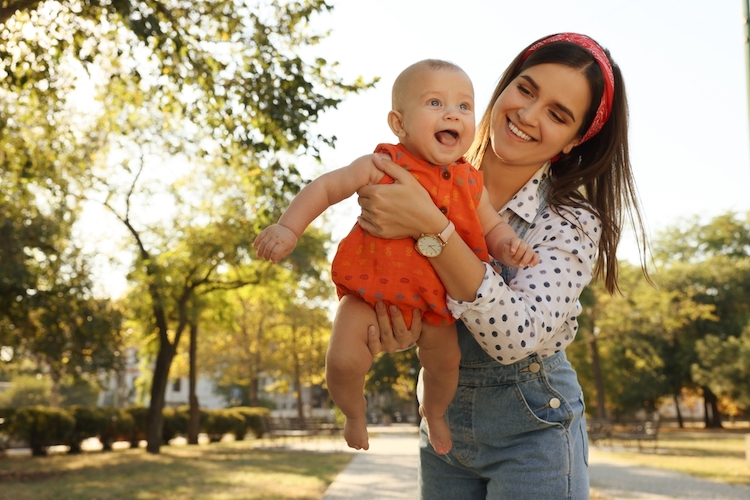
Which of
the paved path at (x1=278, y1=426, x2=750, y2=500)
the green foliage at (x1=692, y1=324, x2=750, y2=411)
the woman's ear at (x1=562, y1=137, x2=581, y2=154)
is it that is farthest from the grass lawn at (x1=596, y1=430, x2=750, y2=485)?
the woman's ear at (x1=562, y1=137, x2=581, y2=154)

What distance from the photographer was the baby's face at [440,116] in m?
2.49

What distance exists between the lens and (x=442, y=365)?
249 centimetres

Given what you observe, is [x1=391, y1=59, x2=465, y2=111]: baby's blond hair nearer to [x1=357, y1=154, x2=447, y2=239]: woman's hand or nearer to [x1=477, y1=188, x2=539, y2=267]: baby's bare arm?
[x1=357, y1=154, x2=447, y2=239]: woman's hand

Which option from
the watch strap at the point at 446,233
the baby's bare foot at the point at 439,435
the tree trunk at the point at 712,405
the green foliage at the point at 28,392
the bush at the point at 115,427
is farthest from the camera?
the green foliage at the point at 28,392

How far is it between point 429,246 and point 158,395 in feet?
79.9

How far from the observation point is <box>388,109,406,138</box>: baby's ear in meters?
2.60

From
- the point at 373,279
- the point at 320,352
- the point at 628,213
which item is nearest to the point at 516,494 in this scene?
the point at 373,279

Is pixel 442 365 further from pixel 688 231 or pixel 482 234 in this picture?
pixel 688 231

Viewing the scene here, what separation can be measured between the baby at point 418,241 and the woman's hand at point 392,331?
0.02 metres

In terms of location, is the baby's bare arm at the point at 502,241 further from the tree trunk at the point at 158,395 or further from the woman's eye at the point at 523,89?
Answer: the tree trunk at the point at 158,395

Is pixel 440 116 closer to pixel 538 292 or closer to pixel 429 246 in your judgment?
pixel 429 246

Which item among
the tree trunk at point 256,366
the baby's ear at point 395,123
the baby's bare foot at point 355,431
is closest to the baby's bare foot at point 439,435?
the baby's bare foot at point 355,431

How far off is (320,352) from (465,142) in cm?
4138

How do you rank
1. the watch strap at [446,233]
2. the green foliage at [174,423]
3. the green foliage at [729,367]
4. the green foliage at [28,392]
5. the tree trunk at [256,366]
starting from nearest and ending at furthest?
1. the watch strap at [446,233]
2. the green foliage at [174,423]
3. the green foliage at [729,367]
4. the tree trunk at [256,366]
5. the green foliage at [28,392]
